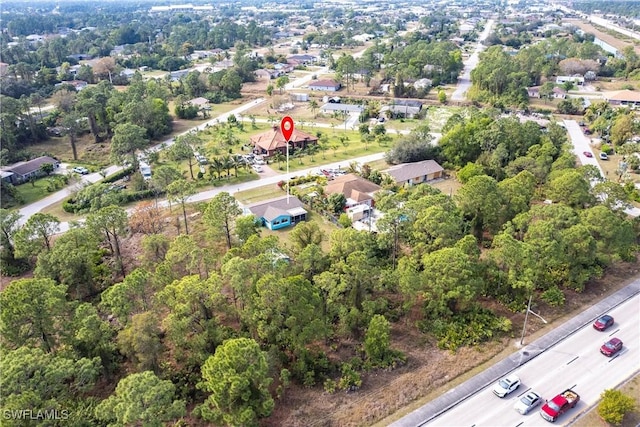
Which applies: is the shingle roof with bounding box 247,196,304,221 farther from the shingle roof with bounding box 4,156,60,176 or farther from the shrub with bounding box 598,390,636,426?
the shingle roof with bounding box 4,156,60,176

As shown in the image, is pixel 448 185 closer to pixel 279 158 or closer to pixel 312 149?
pixel 312 149

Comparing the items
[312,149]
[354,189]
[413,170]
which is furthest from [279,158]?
[413,170]

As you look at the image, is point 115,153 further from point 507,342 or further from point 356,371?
point 507,342

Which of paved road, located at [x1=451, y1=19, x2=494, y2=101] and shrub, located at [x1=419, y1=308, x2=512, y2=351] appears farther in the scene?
paved road, located at [x1=451, y1=19, x2=494, y2=101]

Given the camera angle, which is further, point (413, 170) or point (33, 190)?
point (413, 170)

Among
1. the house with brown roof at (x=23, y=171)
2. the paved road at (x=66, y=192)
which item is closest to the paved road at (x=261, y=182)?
the paved road at (x=66, y=192)

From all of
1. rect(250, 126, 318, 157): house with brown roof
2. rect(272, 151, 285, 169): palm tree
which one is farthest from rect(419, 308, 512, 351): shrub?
rect(250, 126, 318, 157): house with brown roof
